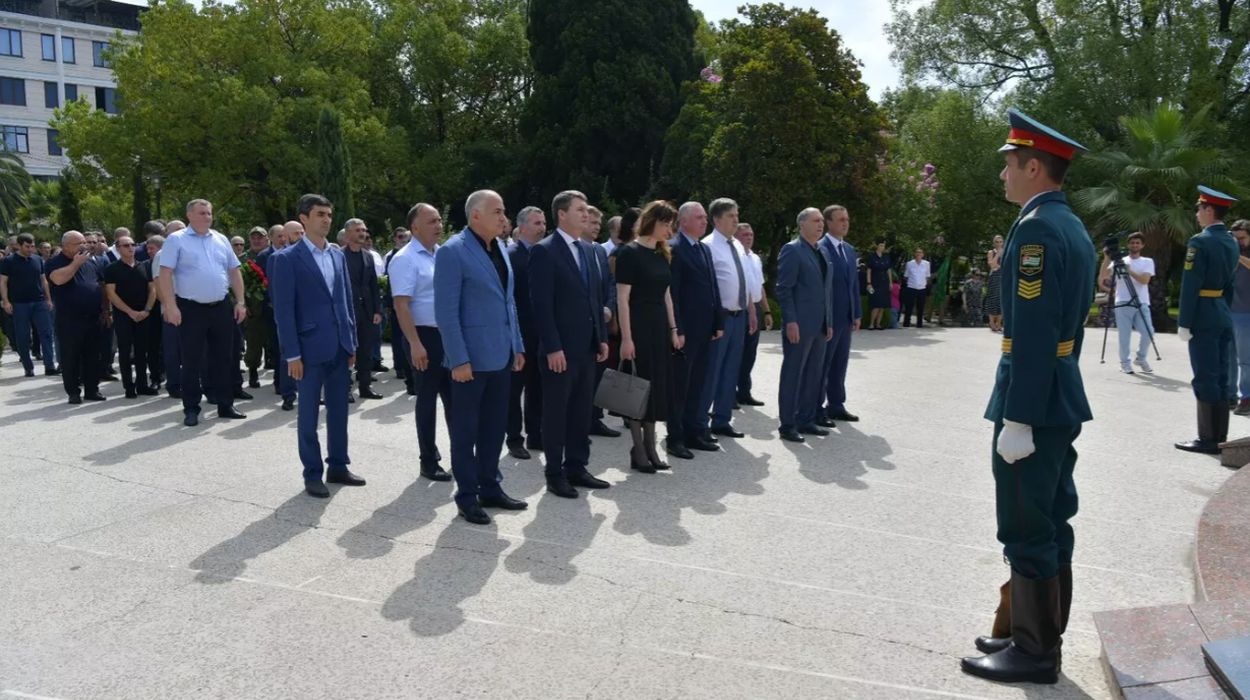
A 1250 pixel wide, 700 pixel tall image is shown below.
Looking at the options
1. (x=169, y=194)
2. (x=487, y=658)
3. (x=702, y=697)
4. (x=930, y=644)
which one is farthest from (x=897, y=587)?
(x=169, y=194)

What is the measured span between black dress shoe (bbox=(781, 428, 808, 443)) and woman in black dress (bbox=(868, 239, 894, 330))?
1169 cm

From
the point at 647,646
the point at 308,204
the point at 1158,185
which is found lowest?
the point at 647,646

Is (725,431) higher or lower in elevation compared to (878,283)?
lower

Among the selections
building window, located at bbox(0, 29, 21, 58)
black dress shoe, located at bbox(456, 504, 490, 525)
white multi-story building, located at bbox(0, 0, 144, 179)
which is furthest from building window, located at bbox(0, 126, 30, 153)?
black dress shoe, located at bbox(456, 504, 490, 525)

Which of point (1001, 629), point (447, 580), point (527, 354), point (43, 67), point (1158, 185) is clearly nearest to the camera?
point (1001, 629)

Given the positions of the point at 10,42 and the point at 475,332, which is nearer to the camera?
the point at 475,332

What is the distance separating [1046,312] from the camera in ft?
12.4

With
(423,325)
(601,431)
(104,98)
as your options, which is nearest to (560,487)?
(423,325)

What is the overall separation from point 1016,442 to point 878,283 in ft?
55.7

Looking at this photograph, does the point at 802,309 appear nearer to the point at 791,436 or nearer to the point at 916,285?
the point at 791,436

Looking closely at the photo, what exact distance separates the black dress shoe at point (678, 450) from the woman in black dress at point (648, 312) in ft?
1.55

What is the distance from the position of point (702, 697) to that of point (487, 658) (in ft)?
3.00

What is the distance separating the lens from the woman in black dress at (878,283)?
1991 cm

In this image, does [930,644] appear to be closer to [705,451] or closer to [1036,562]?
[1036,562]
